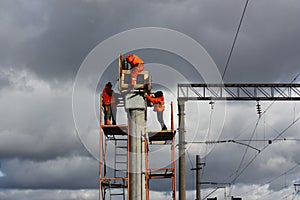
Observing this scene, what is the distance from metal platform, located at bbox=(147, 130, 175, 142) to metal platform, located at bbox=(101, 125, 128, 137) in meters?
0.94

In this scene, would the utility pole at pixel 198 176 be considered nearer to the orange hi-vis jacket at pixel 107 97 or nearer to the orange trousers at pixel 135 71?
the orange hi-vis jacket at pixel 107 97

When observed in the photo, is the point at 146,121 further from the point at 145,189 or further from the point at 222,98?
the point at 222,98

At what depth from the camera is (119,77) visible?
18.6 m

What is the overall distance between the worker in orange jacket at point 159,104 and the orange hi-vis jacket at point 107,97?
4.43 ft

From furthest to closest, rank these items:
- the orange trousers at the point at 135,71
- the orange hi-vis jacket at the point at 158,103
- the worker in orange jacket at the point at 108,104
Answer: the orange hi-vis jacket at the point at 158,103, the worker in orange jacket at the point at 108,104, the orange trousers at the point at 135,71

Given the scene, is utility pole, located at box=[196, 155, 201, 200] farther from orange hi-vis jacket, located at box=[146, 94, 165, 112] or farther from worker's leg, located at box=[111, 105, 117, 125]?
worker's leg, located at box=[111, 105, 117, 125]

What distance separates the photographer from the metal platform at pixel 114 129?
18547 mm

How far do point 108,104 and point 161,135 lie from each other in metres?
2.33

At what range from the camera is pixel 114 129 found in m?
18.9

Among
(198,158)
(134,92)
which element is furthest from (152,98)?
(198,158)

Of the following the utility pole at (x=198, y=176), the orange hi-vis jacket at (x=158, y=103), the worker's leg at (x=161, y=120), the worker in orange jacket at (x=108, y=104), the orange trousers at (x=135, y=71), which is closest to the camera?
the orange trousers at (x=135, y=71)

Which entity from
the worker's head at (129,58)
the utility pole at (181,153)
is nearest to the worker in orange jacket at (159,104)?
the worker's head at (129,58)

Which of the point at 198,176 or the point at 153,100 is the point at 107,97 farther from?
the point at 198,176

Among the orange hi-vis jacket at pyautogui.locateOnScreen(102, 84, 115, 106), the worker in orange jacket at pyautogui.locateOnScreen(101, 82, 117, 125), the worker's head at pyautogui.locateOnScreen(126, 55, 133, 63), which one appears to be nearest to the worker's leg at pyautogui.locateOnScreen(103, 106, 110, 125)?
the worker in orange jacket at pyautogui.locateOnScreen(101, 82, 117, 125)
